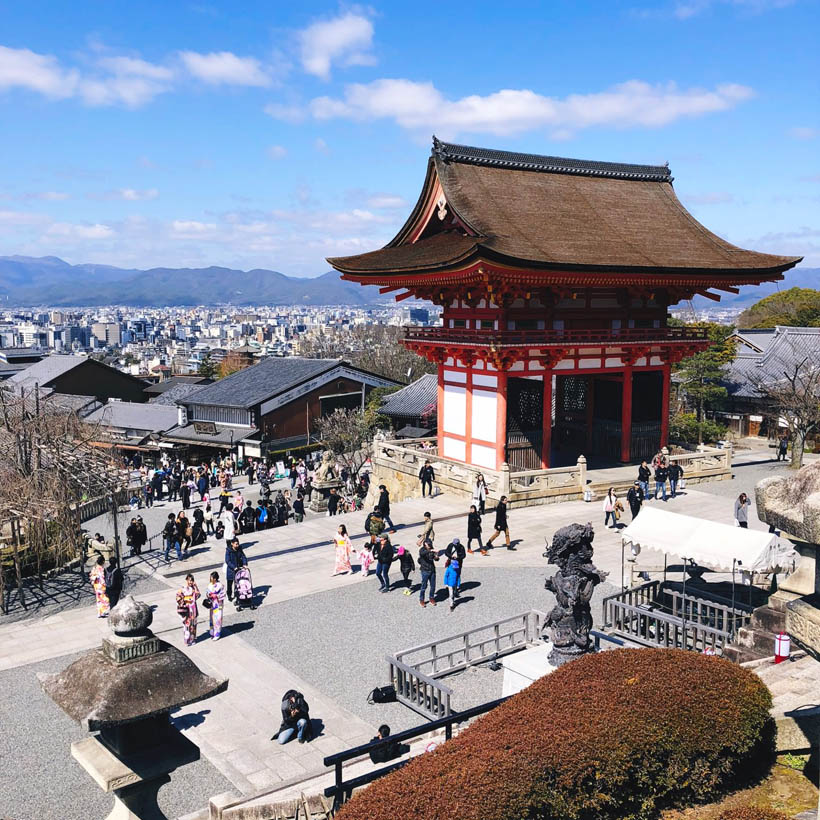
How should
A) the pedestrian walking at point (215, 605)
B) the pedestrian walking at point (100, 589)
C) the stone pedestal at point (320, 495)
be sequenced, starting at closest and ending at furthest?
1. the pedestrian walking at point (215, 605)
2. the pedestrian walking at point (100, 589)
3. the stone pedestal at point (320, 495)

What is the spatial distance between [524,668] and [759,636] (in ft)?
12.6

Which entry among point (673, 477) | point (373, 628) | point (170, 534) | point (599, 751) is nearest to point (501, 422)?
point (673, 477)

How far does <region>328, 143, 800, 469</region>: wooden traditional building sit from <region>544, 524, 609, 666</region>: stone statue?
50.7 ft

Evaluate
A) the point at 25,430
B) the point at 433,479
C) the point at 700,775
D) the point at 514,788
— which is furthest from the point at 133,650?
the point at 433,479

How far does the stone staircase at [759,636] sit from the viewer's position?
11.5m

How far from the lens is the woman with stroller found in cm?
1606

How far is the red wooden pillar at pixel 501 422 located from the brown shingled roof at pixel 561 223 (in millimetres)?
4641

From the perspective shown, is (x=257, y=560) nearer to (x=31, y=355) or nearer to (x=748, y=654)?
(x=748, y=654)

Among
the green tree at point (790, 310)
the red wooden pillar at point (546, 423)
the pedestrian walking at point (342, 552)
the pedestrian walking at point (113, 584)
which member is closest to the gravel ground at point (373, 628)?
the pedestrian walking at point (342, 552)

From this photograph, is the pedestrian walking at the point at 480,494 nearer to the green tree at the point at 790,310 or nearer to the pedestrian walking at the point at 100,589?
the pedestrian walking at the point at 100,589

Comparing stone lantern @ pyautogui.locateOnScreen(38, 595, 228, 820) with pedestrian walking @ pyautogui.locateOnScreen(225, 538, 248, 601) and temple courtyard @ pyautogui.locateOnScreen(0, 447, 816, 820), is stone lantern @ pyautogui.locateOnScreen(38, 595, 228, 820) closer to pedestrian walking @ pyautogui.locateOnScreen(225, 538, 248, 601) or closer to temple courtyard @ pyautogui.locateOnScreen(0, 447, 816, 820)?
temple courtyard @ pyautogui.locateOnScreen(0, 447, 816, 820)

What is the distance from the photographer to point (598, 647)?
12.0m

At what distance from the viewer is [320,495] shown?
109ft

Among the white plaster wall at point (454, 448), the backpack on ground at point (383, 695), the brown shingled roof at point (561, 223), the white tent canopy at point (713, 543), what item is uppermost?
the brown shingled roof at point (561, 223)
